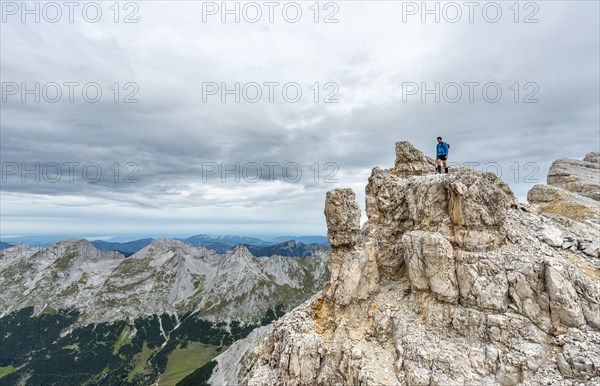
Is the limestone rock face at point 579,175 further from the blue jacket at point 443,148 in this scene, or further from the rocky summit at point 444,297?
the blue jacket at point 443,148

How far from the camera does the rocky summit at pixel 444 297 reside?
2586 centimetres

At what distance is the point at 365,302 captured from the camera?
35.3 metres

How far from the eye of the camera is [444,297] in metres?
30.5

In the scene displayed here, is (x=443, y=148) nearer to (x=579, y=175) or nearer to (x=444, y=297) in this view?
(x=444, y=297)

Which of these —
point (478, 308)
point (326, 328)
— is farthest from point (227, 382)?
point (478, 308)

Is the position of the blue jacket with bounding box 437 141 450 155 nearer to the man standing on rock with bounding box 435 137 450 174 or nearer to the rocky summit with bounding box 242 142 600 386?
the man standing on rock with bounding box 435 137 450 174

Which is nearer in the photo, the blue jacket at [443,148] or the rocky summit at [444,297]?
the rocky summit at [444,297]

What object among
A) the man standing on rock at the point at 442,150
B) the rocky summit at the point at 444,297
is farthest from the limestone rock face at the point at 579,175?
the man standing on rock at the point at 442,150

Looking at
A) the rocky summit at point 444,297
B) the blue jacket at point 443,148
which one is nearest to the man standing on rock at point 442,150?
the blue jacket at point 443,148

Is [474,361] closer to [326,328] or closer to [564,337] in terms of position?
[564,337]

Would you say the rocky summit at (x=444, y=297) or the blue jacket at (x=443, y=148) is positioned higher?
the blue jacket at (x=443, y=148)

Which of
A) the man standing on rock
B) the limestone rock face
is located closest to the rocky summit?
the man standing on rock

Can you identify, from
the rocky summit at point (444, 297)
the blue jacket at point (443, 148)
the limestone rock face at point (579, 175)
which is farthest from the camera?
the limestone rock face at point (579, 175)

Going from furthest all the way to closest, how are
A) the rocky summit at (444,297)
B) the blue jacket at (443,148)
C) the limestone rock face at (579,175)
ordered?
the limestone rock face at (579,175) → the blue jacket at (443,148) → the rocky summit at (444,297)
